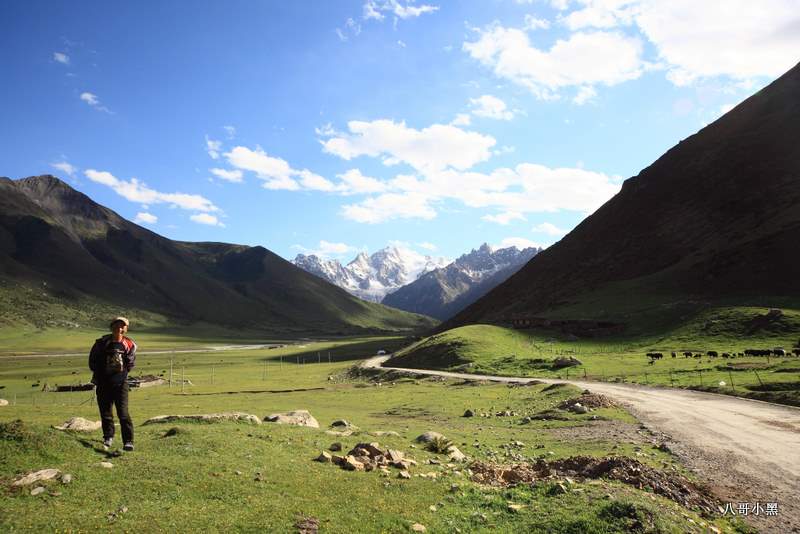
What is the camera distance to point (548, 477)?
17641mm

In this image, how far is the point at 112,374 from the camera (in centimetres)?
1580

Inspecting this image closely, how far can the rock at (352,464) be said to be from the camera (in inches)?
690

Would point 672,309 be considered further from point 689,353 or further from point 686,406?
point 686,406

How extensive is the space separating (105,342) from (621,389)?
47601mm

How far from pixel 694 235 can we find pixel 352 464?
6308 inches

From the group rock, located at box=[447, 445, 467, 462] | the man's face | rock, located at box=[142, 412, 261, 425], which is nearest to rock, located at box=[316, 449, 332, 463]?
rock, located at box=[447, 445, 467, 462]

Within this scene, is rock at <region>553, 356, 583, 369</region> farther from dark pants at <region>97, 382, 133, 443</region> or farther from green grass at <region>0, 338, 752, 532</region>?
dark pants at <region>97, 382, 133, 443</region>

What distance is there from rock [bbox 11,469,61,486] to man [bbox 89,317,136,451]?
2696 mm

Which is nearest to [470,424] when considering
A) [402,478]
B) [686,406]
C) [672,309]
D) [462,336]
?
[686,406]

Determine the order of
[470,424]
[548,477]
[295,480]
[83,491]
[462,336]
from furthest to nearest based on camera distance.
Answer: [462,336] < [470,424] < [548,477] < [295,480] < [83,491]

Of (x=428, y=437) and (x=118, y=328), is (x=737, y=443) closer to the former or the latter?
(x=428, y=437)

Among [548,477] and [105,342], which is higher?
[105,342]

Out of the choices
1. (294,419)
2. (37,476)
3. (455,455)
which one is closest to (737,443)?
(455,455)

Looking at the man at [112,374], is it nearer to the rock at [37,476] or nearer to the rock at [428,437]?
the rock at [37,476]
